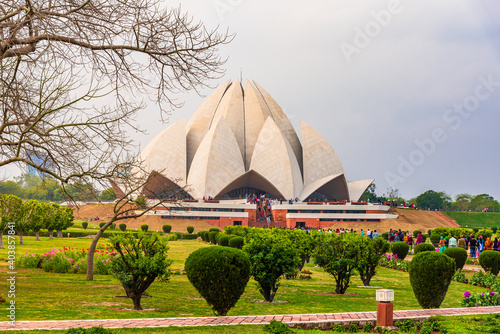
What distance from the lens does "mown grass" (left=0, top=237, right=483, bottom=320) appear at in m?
8.09

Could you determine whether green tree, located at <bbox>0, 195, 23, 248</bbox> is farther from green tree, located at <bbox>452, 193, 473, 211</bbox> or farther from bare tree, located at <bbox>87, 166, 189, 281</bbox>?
green tree, located at <bbox>452, 193, 473, 211</bbox>

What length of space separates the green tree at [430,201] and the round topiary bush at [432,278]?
65.6 meters

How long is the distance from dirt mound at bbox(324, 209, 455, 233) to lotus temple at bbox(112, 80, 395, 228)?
1660 mm

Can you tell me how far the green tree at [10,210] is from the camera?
17.5 meters

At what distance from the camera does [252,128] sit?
55000mm

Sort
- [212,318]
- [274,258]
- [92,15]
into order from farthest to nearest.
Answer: [274,258] < [212,318] < [92,15]

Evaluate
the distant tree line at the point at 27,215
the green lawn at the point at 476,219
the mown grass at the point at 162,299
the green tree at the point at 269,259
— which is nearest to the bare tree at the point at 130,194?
the mown grass at the point at 162,299

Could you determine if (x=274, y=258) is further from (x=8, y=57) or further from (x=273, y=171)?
(x=273, y=171)

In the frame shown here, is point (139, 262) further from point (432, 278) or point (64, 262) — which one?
point (64, 262)

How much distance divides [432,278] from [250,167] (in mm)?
43514

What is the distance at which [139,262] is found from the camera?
8492 millimetres

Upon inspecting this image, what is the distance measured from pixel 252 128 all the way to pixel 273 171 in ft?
21.8

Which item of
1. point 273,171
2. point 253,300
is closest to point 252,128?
point 273,171

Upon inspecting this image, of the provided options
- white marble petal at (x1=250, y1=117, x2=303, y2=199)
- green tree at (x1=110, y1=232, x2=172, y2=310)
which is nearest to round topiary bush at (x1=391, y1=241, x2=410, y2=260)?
green tree at (x1=110, y1=232, x2=172, y2=310)
